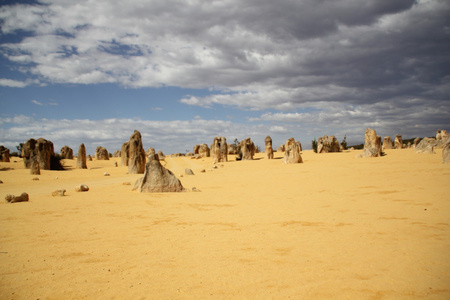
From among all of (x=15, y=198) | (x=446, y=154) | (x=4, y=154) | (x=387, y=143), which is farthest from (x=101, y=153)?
(x=446, y=154)

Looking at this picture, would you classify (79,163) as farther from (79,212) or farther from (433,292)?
(433,292)

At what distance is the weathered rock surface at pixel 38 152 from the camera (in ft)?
79.1

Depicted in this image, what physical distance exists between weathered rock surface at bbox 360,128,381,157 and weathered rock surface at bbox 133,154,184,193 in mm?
19419

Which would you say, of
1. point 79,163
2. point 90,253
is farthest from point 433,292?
point 79,163

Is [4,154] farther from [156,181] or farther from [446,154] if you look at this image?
[446,154]

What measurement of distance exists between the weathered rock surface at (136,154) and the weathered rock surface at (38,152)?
903cm

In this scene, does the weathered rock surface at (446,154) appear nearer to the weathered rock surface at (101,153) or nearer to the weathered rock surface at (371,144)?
the weathered rock surface at (371,144)

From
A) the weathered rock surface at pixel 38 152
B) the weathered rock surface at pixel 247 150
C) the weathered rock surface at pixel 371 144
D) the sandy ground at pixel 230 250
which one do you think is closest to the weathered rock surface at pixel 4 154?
the weathered rock surface at pixel 38 152

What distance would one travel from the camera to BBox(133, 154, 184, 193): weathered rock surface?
33.5ft

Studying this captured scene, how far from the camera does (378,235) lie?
4453 millimetres

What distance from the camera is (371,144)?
25516 mm

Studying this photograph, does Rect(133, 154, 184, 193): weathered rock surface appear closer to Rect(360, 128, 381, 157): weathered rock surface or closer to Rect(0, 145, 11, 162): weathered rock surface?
Rect(360, 128, 381, 157): weathered rock surface

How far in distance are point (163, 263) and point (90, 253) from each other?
1.11 meters

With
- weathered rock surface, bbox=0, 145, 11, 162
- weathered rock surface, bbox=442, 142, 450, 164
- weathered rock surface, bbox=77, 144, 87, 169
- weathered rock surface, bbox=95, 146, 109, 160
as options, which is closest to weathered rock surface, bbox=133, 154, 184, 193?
weathered rock surface, bbox=442, 142, 450, 164
